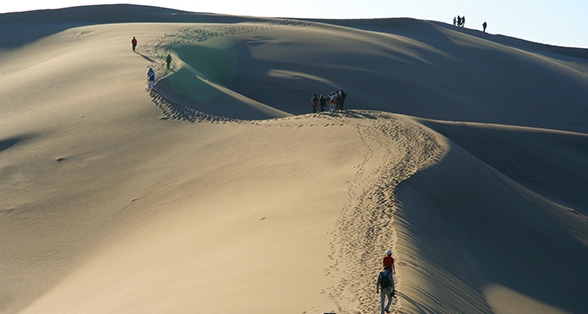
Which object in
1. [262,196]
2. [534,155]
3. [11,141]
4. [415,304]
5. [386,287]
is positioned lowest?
[11,141]

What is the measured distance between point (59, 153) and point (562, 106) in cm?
3406

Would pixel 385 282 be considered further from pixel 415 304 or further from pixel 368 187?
pixel 368 187

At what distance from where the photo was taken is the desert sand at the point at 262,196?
13594 millimetres

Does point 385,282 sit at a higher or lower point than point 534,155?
higher

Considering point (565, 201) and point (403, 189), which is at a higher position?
point (403, 189)

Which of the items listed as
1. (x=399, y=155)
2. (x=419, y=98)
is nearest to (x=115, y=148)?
(x=399, y=155)

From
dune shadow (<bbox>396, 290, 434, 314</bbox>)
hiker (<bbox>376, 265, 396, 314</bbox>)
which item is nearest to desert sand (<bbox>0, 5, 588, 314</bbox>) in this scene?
dune shadow (<bbox>396, 290, 434, 314</bbox>)

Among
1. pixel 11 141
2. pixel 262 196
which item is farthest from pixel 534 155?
pixel 11 141

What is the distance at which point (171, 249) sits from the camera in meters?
17.1

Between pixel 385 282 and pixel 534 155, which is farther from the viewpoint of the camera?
pixel 534 155

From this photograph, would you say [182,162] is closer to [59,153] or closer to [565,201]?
[59,153]

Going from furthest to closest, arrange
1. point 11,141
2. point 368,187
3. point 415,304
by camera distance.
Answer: point 11,141
point 368,187
point 415,304

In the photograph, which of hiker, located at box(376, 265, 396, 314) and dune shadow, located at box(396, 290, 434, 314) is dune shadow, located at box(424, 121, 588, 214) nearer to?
dune shadow, located at box(396, 290, 434, 314)

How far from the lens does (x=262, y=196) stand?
19.4m
